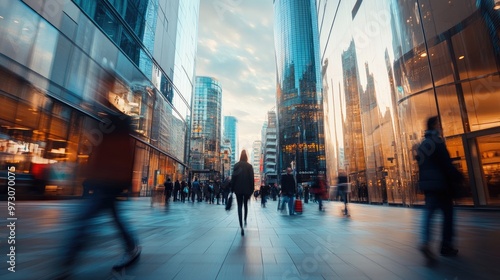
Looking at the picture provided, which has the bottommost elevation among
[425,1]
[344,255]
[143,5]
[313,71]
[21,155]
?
[344,255]

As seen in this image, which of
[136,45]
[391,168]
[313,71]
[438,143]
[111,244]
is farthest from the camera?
[313,71]

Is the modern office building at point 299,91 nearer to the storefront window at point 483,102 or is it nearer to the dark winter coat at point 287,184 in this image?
the storefront window at point 483,102

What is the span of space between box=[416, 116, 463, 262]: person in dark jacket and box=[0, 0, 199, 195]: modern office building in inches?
185

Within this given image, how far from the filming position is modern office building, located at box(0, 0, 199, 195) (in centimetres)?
1169

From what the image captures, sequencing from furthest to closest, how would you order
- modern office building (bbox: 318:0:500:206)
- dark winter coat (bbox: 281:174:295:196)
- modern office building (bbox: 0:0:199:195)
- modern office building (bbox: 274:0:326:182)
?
modern office building (bbox: 274:0:326:182) → modern office building (bbox: 318:0:500:206) → modern office building (bbox: 0:0:199:195) → dark winter coat (bbox: 281:174:295:196)

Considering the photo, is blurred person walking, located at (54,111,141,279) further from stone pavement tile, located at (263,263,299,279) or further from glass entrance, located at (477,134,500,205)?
glass entrance, located at (477,134,500,205)

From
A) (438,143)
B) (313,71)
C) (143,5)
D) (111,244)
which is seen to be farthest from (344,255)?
(313,71)

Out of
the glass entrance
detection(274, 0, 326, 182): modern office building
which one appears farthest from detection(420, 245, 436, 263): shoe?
detection(274, 0, 326, 182): modern office building

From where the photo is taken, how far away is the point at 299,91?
109750 millimetres

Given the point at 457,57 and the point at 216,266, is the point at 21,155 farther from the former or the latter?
the point at 457,57

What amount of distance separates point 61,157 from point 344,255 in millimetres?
17010

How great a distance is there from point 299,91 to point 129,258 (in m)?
111

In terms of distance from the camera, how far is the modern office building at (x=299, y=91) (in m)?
99.7

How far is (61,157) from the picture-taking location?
15.1 metres
